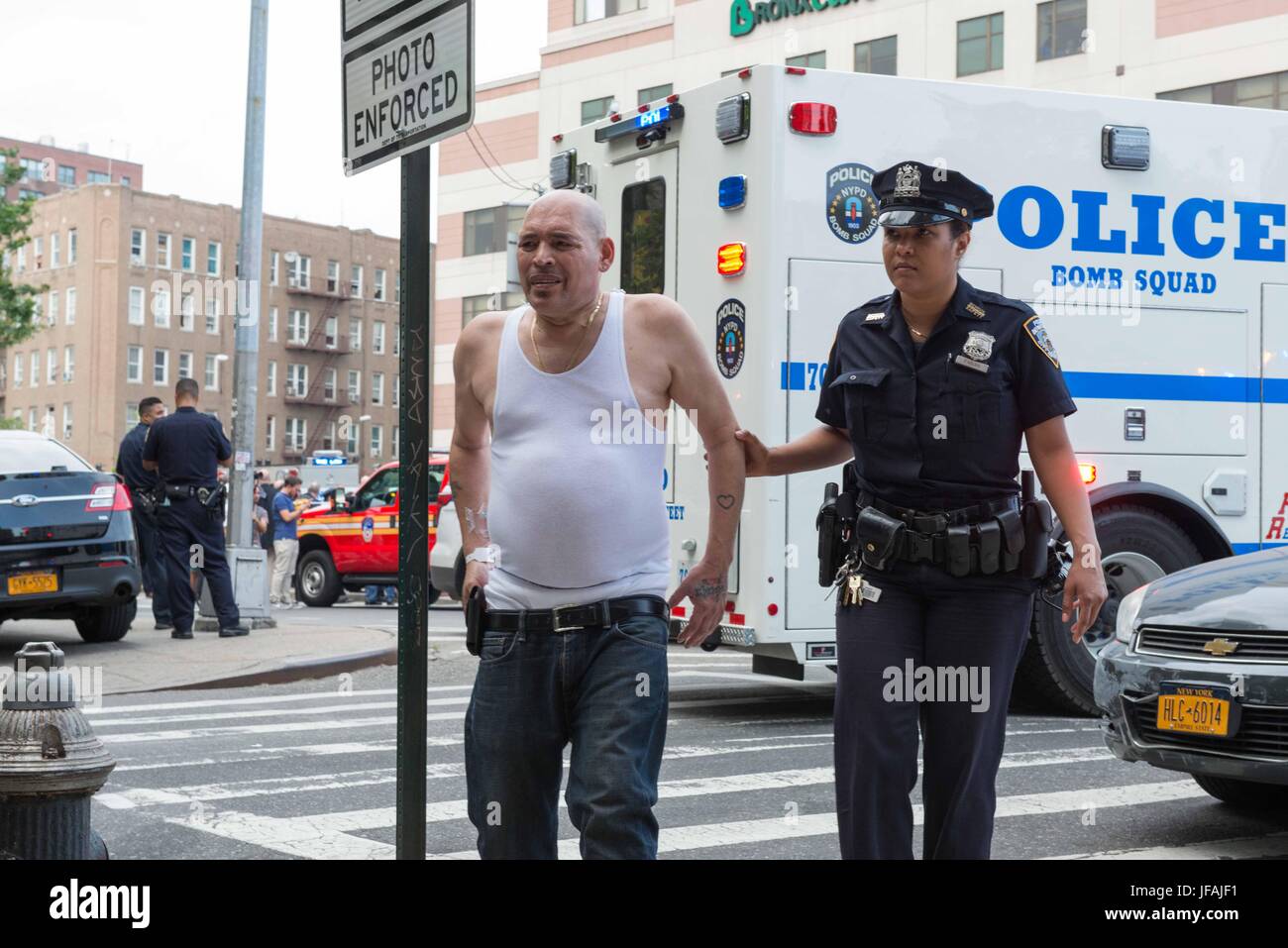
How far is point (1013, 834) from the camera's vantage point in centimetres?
620

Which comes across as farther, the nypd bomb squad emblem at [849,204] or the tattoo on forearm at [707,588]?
the nypd bomb squad emblem at [849,204]

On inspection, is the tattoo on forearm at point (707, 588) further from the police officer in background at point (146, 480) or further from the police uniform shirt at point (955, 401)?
the police officer in background at point (146, 480)

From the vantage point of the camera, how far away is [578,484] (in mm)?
3656

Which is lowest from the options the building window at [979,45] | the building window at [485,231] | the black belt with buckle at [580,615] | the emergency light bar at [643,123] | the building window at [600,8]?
the black belt with buckle at [580,615]

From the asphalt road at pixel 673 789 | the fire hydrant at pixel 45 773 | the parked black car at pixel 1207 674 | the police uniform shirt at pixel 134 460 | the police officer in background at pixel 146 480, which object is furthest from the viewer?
the police uniform shirt at pixel 134 460

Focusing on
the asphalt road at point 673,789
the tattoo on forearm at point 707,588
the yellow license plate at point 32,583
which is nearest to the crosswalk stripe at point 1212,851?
the asphalt road at point 673,789

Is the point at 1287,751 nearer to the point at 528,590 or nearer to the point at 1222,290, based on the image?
the point at 528,590

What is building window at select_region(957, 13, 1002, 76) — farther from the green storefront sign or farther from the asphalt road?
the asphalt road

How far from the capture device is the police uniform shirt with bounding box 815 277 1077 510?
407 centimetres

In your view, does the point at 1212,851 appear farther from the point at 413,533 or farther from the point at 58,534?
the point at 58,534

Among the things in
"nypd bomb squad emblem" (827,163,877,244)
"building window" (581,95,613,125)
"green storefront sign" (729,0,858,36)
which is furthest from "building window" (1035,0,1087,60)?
"nypd bomb squad emblem" (827,163,877,244)

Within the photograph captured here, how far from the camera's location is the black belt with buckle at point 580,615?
12.0 ft

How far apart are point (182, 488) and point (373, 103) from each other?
9.87m

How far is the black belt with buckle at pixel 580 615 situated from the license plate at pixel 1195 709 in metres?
2.80
